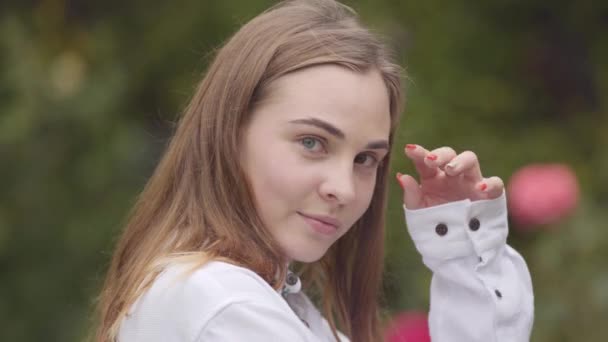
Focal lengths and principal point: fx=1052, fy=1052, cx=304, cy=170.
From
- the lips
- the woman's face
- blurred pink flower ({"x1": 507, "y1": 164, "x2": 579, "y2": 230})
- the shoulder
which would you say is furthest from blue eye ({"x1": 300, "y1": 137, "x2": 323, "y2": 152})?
blurred pink flower ({"x1": 507, "y1": 164, "x2": 579, "y2": 230})

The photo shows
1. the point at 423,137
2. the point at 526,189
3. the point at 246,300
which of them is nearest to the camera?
the point at 246,300

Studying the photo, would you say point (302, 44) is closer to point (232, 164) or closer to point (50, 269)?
point (232, 164)

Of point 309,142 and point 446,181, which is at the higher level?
point 309,142

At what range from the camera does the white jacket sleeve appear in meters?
1.78

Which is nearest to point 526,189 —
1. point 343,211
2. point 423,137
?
point 423,137

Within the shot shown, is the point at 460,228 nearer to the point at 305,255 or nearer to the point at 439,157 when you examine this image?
the point at 439,157

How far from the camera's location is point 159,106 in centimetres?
394

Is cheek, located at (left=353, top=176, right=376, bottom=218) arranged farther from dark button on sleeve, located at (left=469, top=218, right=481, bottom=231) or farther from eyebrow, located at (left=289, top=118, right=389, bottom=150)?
dark button on sleeve, located at (left=469, top=218, right=481, bottom=231)

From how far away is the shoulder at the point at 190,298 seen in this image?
139 centimetres

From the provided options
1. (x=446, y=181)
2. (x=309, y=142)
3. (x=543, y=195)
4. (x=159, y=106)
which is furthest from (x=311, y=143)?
(x=159, y=106)

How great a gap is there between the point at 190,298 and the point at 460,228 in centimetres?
58

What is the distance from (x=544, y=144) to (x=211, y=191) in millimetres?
2253

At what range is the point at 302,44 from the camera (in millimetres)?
1609

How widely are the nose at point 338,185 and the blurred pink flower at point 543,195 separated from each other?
149cm
